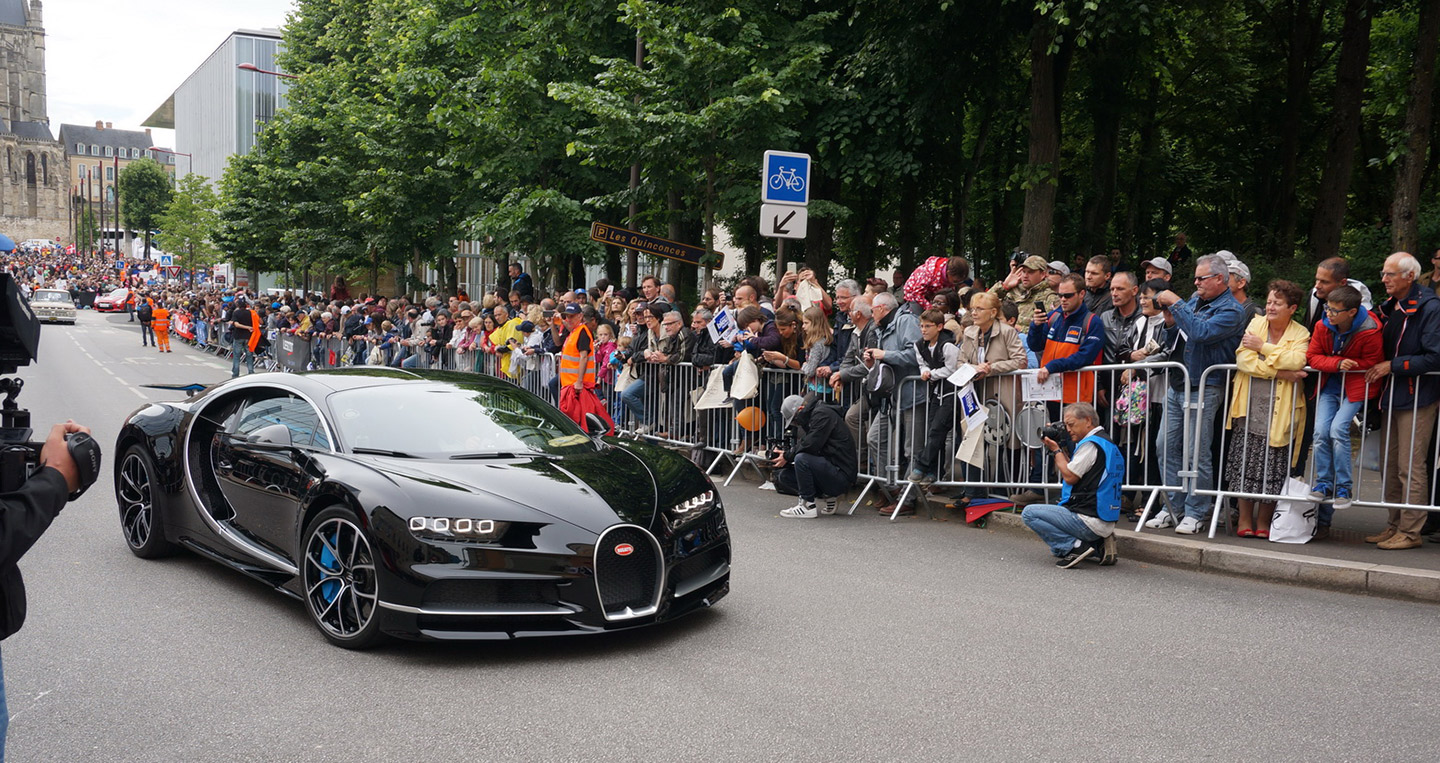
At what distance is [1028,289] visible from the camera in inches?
427

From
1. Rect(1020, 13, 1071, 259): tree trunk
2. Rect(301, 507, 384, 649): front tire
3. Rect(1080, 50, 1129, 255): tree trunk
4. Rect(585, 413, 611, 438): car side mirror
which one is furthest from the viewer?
Rect(1080, 50, 1129, 255): tree trunk

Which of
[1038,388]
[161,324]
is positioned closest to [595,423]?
[1038,388]

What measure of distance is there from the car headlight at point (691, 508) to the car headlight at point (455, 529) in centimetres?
93

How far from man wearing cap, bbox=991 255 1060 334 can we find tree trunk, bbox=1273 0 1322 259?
45.5 ft

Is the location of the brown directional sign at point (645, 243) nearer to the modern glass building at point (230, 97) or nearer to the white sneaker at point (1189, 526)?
the white sneaker at point (1189, 526)

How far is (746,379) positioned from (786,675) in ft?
19.9

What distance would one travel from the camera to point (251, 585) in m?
6.71

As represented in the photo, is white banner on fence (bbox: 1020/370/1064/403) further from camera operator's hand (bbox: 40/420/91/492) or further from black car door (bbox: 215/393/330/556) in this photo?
camera operator's hand (bbox: 40/420/91/492)

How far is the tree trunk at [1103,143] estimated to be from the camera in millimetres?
21305

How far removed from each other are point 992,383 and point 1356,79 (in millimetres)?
12756

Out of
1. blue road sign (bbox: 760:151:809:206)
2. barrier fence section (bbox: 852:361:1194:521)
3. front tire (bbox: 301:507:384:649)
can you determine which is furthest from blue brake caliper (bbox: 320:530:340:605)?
blue road sign (bbox: 760:151:809:206)

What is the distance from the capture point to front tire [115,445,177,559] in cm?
715

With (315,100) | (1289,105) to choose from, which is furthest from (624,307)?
(315,100)

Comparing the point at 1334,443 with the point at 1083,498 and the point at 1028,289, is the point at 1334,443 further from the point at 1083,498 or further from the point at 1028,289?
the point at 1028,289
